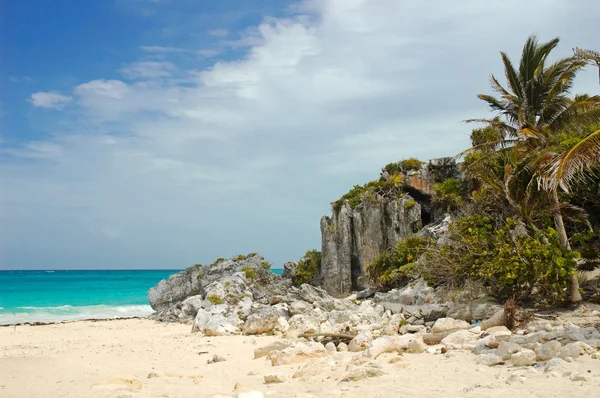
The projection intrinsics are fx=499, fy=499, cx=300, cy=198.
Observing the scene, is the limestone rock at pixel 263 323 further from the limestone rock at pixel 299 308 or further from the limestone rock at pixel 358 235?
the limestone rock at pixel 358 235

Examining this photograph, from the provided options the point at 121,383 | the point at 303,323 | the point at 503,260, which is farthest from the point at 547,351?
the point at 303,323

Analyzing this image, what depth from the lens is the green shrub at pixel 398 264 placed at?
691 inches

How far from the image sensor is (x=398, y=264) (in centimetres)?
1886

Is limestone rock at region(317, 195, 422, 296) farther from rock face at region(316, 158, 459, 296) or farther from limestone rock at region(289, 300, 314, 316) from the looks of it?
limestone rock at region(289, 300, 314, 316)

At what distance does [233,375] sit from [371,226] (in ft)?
46.8

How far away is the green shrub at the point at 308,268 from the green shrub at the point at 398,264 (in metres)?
4.58

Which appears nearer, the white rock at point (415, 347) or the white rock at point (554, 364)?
the white rock at point (554, 364)

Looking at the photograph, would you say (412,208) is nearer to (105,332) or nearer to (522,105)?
(522,105)

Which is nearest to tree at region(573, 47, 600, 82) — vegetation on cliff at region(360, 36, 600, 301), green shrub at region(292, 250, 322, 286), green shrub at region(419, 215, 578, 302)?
vegetation on cliff at region(360, 36, 600, 301)

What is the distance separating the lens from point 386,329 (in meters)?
11.9

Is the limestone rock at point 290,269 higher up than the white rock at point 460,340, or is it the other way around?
the limestone rock at point 290,269

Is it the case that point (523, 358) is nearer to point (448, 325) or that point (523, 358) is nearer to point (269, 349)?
point (448, 325)

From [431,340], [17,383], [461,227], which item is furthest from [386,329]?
[17,383]

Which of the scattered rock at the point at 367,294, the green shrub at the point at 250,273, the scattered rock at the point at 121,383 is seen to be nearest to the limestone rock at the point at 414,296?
the scattered rock at the point at 367,294
